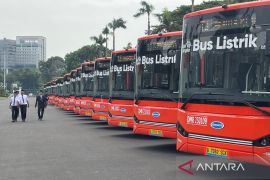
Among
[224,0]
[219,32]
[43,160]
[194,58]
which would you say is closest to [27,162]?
[43,160]

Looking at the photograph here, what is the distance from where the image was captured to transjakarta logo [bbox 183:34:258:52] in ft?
23.8

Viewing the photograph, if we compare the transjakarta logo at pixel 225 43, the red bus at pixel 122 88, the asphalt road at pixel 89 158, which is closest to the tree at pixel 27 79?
the red bus at pixel 122 88

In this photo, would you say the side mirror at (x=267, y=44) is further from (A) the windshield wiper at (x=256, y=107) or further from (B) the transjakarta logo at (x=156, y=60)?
(B) the transjakarta logo at (x=156, y=60)

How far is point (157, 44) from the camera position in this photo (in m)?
11.5

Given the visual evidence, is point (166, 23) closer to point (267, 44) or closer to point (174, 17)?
point (174, 17)

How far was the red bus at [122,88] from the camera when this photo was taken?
14.4 m

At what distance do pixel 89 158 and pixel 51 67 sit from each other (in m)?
146

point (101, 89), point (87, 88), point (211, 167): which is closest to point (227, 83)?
point (211, 167)

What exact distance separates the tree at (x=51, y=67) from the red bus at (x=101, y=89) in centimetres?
13368

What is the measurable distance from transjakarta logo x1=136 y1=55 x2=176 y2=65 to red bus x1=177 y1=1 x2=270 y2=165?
2.51 metres

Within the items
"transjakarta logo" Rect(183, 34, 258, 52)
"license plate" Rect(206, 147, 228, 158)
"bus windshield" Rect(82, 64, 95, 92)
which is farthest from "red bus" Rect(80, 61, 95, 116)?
"license plate" Rect(206, 147, 228, 158)

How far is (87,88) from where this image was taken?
71.6 ft

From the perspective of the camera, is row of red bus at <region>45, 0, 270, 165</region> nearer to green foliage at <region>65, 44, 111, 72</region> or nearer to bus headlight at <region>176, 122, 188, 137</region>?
bus headlight at <region>176, 122, 188, 137</region>

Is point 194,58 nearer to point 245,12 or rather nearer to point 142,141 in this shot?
point 245,12
